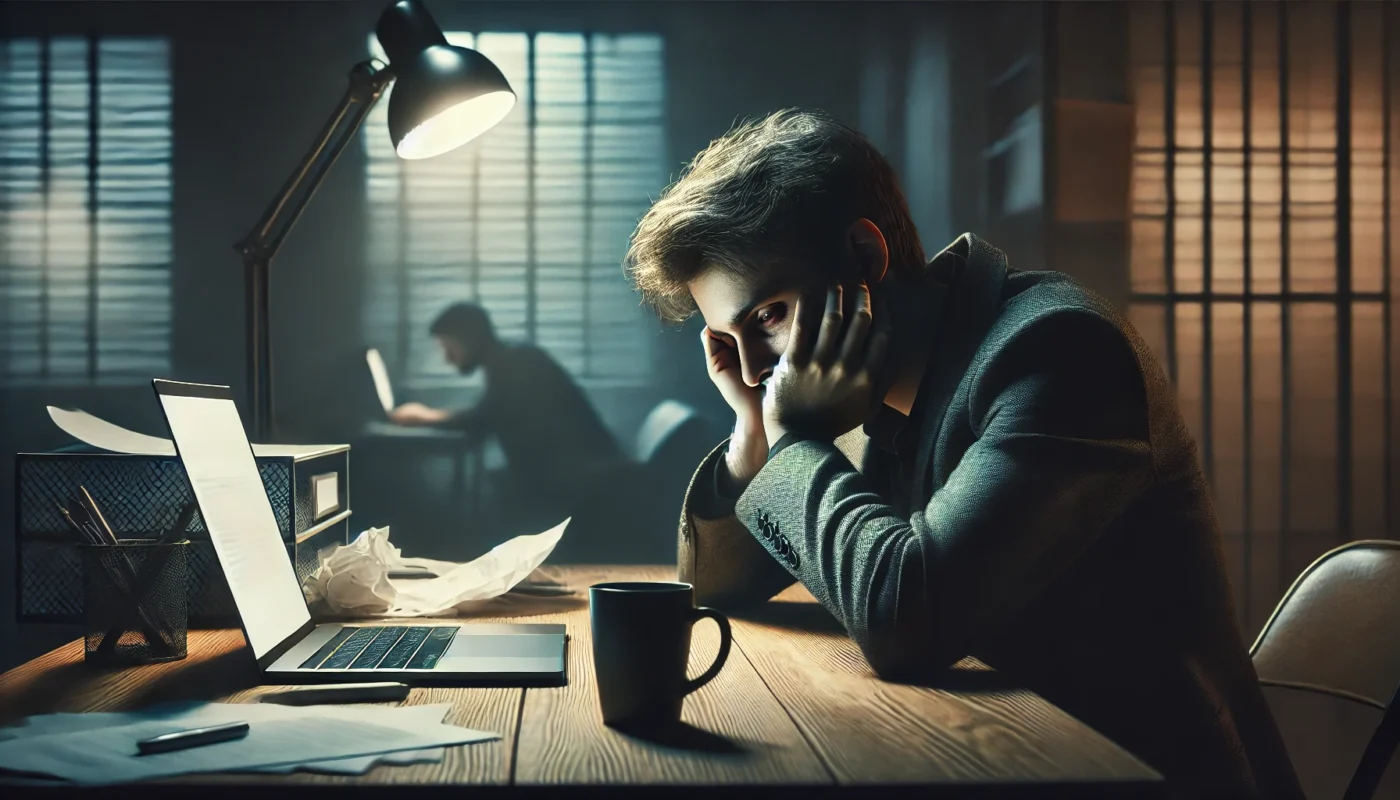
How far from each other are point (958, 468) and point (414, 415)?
1.57 metres

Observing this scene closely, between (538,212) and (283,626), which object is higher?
(538,212)

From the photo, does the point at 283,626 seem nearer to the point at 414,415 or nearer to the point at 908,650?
the point at 908,650

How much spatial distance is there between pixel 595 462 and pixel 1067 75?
1373 mm

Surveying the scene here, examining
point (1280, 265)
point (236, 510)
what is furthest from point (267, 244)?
point (1280, 265)

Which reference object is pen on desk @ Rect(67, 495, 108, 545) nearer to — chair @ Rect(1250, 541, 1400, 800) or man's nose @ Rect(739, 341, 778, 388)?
man's nose @ Rect(739, 341, 778, 388)

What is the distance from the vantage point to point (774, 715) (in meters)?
0.72

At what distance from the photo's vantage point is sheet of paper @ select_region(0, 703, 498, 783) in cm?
57

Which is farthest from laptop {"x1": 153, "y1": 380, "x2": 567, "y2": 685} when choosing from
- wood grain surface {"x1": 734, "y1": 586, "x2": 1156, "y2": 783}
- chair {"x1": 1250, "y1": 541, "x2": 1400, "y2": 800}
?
chair {"x1": 1250, "y1": 541, "x2": 1400, "y2": 800}

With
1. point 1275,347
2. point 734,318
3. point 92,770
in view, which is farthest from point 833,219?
point 1275,347

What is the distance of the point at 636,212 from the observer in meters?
2.22

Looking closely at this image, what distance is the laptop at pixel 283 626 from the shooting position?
82cm

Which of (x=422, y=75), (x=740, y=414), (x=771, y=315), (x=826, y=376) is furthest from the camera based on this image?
(x=422, y=75)

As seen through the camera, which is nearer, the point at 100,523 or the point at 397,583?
the point at 100,523

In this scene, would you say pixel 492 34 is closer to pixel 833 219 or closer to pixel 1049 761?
pixel 833 219
